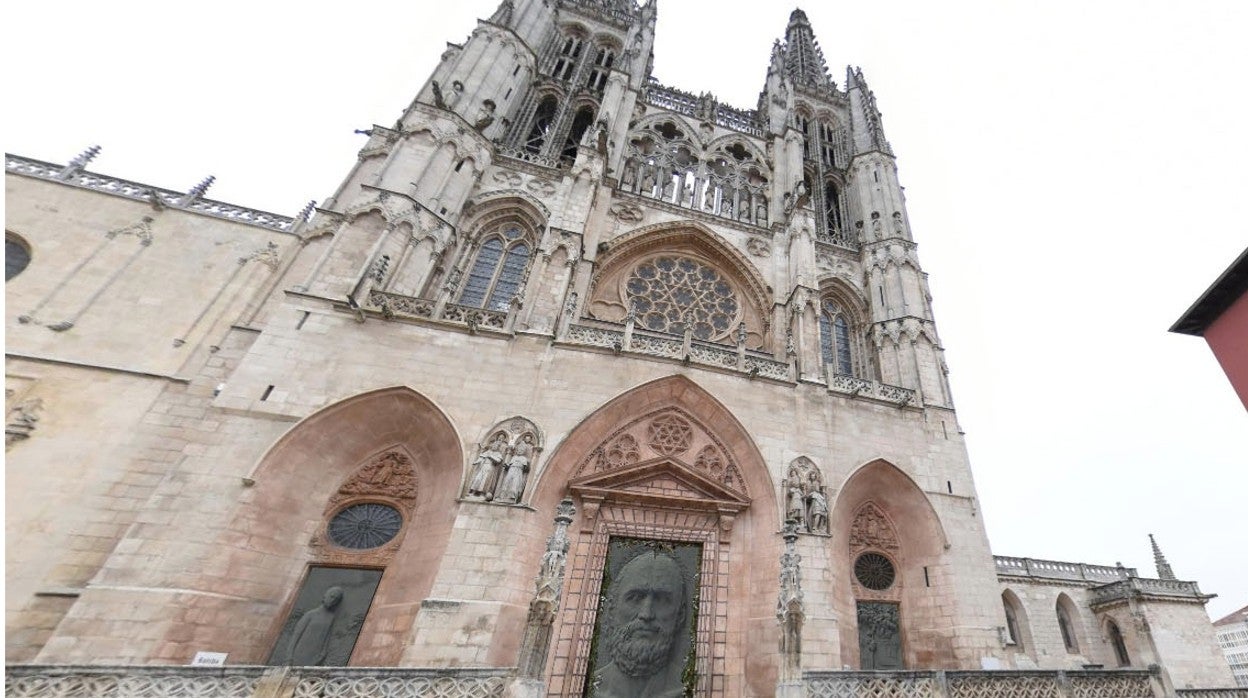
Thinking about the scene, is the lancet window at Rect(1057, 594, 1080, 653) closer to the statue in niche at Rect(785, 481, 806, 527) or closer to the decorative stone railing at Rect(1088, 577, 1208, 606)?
the decorative stone railing at Rect(1088, 577, 1208, 606)

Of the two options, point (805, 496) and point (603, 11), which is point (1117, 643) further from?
point (603, 11)

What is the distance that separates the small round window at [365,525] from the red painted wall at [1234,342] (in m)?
13.4

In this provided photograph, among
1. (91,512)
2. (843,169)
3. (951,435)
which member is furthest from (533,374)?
(843,169)

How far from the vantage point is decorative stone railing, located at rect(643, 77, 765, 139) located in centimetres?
2008

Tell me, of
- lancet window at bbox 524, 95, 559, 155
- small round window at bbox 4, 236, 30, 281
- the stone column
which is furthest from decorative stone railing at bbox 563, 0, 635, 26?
the stone column

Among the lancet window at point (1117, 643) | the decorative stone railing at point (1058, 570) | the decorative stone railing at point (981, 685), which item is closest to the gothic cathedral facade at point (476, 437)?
the decorative stone railing at point (981, 685)

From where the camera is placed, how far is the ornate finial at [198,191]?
13.1 metres

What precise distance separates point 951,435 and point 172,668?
15.3 meters

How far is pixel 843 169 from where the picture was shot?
21.2m

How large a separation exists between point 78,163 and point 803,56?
97.5 feet

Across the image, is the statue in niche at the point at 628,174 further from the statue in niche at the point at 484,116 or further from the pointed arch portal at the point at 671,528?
the pointed arch portal at the point at 671,528

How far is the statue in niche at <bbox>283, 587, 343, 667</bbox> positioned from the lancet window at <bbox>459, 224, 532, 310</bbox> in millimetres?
6783

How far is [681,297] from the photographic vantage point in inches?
584

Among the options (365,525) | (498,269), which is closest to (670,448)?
(365,525)
